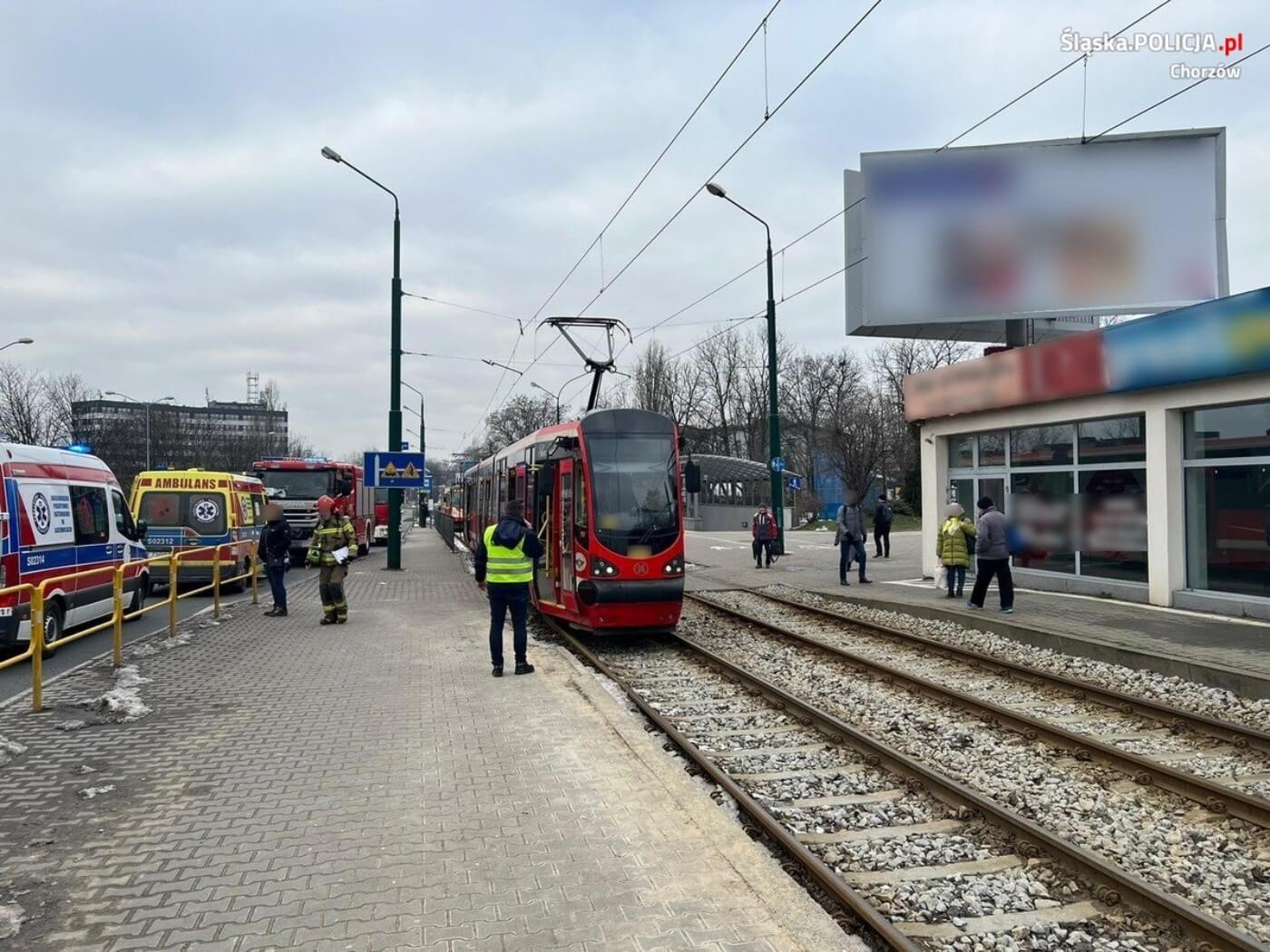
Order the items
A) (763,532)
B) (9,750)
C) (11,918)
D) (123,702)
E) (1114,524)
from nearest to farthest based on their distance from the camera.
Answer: (11,918)
(9,750)
(123,702)
(1114,524)
(763,532)

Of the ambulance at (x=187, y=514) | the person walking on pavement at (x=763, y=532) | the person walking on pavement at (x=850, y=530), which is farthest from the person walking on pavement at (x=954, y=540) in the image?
the ambulance at (x=187, y=514)

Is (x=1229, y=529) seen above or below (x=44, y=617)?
above

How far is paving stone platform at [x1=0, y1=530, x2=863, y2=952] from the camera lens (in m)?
3.68

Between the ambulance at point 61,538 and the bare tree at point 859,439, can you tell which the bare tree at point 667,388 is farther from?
the ambulance at point 61,538

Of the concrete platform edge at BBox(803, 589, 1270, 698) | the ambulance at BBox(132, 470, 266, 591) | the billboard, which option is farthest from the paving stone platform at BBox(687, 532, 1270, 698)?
the ambulance at BBox(132, 470, 266, 591)

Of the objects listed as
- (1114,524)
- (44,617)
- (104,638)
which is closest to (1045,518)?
(1114,524)

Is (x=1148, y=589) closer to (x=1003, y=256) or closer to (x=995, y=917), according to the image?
(x=1003, y=256)

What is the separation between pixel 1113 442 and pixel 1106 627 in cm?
372

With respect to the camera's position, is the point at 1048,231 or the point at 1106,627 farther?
the point at 1048,231

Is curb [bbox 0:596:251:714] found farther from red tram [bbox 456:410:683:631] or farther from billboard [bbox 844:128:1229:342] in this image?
billboard [bbox 844:128:1229:342]

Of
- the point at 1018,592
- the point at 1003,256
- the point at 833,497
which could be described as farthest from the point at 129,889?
the point at 833,497

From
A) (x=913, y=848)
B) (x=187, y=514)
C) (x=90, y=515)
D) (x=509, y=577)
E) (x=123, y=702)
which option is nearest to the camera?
(x=913, y=848)

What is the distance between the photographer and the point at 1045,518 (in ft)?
49.8

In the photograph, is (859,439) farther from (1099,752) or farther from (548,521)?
(1099,752)
